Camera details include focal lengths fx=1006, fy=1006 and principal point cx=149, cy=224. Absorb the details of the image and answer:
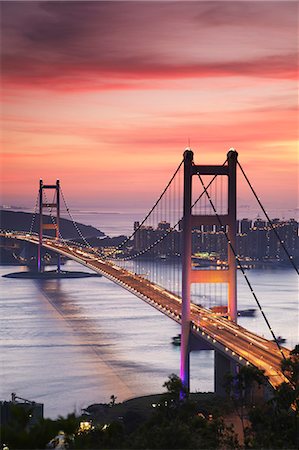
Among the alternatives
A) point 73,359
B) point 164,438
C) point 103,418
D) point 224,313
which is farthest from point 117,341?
point 164,438

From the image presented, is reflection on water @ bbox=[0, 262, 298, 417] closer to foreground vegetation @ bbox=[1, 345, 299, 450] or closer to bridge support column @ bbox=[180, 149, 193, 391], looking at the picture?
bridge support column @ bbox=[180, 149, 193, 391]

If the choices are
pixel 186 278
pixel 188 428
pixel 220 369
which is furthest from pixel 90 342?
pixel 188 428

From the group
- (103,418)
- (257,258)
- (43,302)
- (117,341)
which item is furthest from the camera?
(257,258)

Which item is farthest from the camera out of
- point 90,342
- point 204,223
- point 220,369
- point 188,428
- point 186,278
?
point 90,342

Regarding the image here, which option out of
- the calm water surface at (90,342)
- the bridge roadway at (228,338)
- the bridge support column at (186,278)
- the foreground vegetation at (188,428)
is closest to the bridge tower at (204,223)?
the bridge support column at (186,278)

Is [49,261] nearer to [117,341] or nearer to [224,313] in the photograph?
[117,341]

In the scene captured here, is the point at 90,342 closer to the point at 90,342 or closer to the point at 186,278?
the point at 90,342

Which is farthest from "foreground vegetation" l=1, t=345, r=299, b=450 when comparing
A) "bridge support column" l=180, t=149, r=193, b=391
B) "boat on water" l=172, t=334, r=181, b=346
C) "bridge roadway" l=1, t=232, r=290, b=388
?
"boat on water" l=172, t=334, r=181, b=346

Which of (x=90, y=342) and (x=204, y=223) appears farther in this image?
(x=90, y=342)

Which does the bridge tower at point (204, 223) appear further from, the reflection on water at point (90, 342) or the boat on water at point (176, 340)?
the boat on water at point (176, 340)
